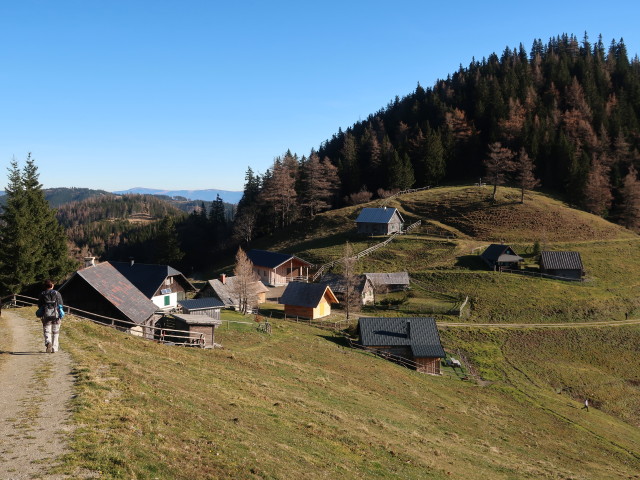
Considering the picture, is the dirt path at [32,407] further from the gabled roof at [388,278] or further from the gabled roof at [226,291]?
the gabled roof at [388,278]

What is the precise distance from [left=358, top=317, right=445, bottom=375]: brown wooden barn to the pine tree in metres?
31.6

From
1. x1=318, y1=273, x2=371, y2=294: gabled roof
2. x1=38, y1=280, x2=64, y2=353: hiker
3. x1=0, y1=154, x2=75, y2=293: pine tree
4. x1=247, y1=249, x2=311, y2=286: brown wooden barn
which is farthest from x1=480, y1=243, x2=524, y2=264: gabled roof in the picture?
x1=38, y1=280, x2=64, y2=353: hiker

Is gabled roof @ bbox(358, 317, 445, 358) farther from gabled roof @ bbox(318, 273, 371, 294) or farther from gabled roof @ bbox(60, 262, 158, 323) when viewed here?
gabled roof @ bbox(60, 262, 158, 323)

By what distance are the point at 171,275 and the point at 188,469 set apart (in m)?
37.7

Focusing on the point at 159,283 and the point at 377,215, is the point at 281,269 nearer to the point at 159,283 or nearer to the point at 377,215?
the point at 377,215

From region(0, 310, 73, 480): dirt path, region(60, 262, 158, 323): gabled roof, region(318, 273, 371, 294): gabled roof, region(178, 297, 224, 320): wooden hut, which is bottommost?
region(178, 297, 224, 320): wooden hut

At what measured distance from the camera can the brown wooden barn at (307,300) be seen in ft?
181

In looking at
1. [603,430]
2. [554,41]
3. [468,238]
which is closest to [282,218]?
[468,238]

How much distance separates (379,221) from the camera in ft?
282

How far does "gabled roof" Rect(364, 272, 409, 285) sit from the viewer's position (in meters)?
65.4

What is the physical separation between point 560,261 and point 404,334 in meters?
35.9

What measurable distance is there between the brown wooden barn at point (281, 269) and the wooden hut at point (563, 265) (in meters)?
37.4

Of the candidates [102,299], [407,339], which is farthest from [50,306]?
[407,339]

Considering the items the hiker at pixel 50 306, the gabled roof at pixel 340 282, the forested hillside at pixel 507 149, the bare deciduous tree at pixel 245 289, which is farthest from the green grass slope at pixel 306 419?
the forested hillside at pixel 507 149
